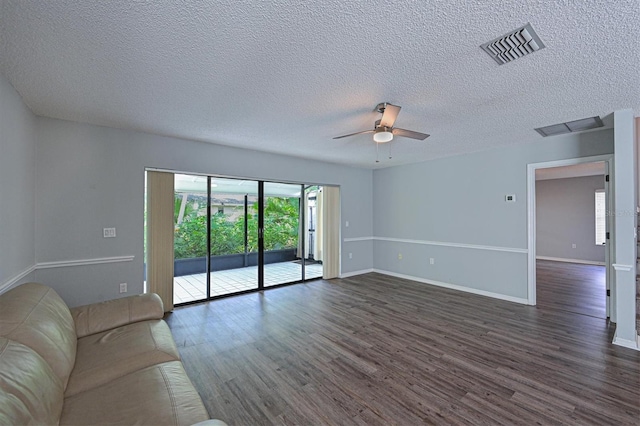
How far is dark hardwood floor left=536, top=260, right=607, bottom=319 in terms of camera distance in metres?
4.09

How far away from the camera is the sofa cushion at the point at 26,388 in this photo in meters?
1.04

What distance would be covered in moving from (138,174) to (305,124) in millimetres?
2444

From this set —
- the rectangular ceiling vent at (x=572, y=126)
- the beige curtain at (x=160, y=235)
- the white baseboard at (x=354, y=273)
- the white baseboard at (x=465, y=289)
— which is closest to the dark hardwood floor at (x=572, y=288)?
the white baseboard at (x=465, y=289)

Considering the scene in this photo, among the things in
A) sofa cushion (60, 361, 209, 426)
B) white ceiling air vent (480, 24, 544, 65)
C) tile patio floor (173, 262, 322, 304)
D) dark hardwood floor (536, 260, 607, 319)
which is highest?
white ceiling air vent (480, 24, 544, 65)

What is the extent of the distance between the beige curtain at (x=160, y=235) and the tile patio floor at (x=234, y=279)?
47cm

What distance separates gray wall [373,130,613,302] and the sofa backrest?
17.9ft

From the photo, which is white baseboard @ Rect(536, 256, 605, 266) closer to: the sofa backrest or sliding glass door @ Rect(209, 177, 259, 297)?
sliding glass door @ Rect(209, 177, 259, 297)

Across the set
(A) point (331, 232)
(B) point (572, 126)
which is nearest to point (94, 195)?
(A) point (331, 232)

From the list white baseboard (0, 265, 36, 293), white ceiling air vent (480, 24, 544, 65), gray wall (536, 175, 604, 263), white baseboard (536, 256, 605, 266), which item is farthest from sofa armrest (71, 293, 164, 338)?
gray wall (536, 175, 604, 263)

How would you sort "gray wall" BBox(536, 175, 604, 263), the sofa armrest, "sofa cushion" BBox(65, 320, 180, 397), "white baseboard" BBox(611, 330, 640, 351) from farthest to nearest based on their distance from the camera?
1. "gray wall" BBox(536, 175, 604, 263)
2. "white baseboard" BBox(611, 330, 640, 351)
3. the sofa armrest
4. "sofa cushion" BBox(65, 320, 180, 397)

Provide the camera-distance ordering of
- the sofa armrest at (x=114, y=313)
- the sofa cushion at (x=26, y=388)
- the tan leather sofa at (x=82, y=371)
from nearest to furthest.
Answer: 1. the sofa cushion at (x=26, y=388)
2. the tan leather sofa at (x=82, y=371)
3. the sofa armrest at (x=114, y=313)

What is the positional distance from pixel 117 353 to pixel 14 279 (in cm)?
160

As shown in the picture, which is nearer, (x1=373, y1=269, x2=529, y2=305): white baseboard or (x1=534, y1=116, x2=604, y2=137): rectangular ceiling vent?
(x1=534, y1=116, x2=604, y2=137): rectangular ceiling vent

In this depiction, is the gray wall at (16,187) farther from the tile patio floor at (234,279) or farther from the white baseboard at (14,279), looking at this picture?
the tile patio floor at (234,279)
